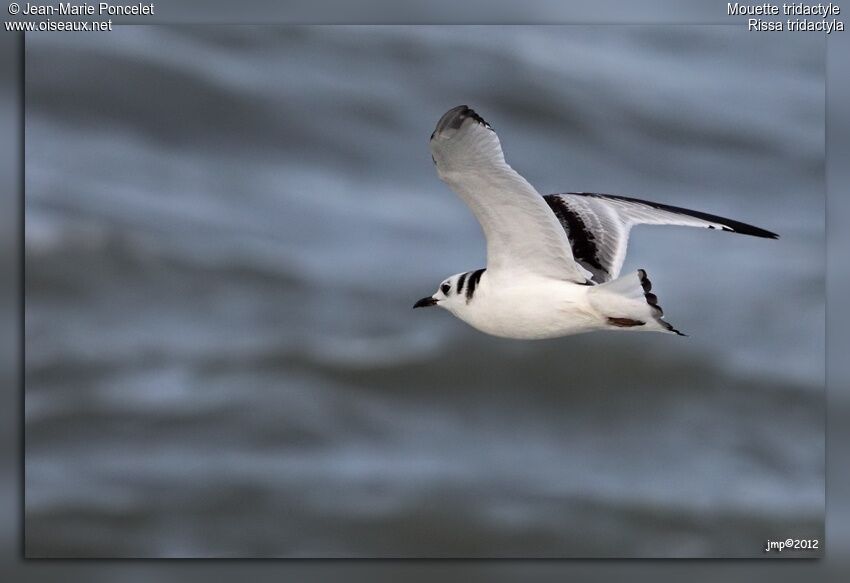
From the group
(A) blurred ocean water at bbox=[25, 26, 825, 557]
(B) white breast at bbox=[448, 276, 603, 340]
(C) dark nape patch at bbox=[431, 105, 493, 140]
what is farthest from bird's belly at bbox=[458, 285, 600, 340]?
(C) dark nape patch at bbox=[431, 105, 493, 140]

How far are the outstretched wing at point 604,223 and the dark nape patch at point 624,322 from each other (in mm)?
271

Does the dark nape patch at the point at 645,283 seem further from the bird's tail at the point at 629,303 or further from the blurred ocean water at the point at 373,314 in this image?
the blurred ocean water at the point at 373,314

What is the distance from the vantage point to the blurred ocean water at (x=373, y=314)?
4441 mm

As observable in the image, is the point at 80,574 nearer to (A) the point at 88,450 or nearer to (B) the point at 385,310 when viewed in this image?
(A) the point at 88,450

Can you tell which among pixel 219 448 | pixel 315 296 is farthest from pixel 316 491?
pixel 315 296

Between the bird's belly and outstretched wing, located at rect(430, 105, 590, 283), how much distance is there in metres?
0.06

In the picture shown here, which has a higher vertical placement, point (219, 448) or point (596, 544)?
point (219, 448)

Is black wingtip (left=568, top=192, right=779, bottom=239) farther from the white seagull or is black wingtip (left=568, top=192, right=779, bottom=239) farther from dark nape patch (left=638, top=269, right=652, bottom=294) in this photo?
dark nape patch (left=638, top=269, right=652, bottom=294)

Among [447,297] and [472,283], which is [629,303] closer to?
[472,283]

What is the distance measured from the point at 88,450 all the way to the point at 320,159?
112 centimetres

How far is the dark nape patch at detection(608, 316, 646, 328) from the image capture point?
12.7 ft

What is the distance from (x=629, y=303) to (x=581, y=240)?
493 mm

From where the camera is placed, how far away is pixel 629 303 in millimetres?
3799

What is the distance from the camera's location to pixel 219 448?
14.8ft
